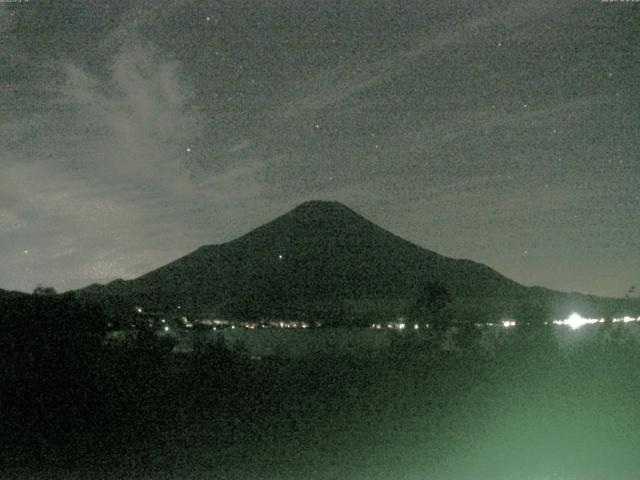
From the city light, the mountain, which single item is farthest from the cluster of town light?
the mountain

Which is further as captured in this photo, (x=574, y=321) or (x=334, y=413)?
(x=574, y=321)

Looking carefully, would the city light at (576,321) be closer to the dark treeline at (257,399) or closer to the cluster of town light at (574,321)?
the cluster of town light at (574,321)

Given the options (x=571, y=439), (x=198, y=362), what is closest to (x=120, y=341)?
(x=198, y=362)

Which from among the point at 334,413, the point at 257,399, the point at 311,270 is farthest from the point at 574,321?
the point at 311,270

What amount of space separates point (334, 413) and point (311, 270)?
115577mm

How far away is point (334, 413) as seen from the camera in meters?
12.7

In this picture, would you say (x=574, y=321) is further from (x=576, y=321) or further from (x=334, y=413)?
(x=334, y=413)

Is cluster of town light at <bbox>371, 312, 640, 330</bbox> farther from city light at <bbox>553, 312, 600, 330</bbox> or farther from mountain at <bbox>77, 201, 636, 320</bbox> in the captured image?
mountain at <bbox>77, 201, 636, 320</bbox>

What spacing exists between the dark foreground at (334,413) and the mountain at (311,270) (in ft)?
234

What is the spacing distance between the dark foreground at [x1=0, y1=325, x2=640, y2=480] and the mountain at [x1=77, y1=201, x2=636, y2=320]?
71467 mm

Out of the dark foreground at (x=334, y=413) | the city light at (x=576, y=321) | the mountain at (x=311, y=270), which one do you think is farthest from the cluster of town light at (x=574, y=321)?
the mountain at (x=311, y=270)

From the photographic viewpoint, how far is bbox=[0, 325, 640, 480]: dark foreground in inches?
422

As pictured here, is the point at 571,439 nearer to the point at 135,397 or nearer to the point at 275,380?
the point at 275,380

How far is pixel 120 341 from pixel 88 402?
1593mm
